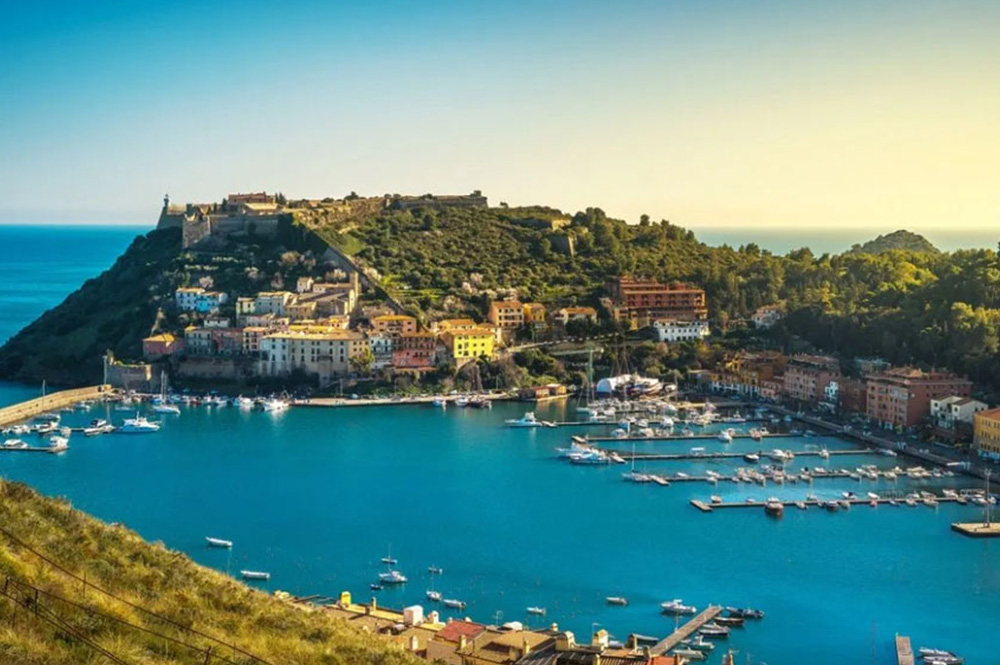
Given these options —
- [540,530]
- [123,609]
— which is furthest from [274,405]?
[123,609]

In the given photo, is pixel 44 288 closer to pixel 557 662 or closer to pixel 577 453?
pixel 577 453

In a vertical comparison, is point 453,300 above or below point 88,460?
above

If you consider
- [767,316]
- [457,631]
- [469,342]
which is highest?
[767,316]

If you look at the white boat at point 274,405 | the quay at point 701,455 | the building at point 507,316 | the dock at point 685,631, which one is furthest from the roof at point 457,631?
the building at point 507,316

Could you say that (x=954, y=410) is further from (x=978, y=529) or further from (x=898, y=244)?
(x=898, y=244)

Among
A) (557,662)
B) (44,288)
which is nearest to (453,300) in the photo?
(557,662)

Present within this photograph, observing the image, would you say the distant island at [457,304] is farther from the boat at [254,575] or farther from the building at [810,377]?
the boat at [254,575]

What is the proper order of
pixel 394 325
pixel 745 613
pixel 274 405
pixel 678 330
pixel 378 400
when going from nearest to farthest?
pixel 745 613
pixel 274 405
pixel 378 400
pixel 394 325
pixel 678 330
